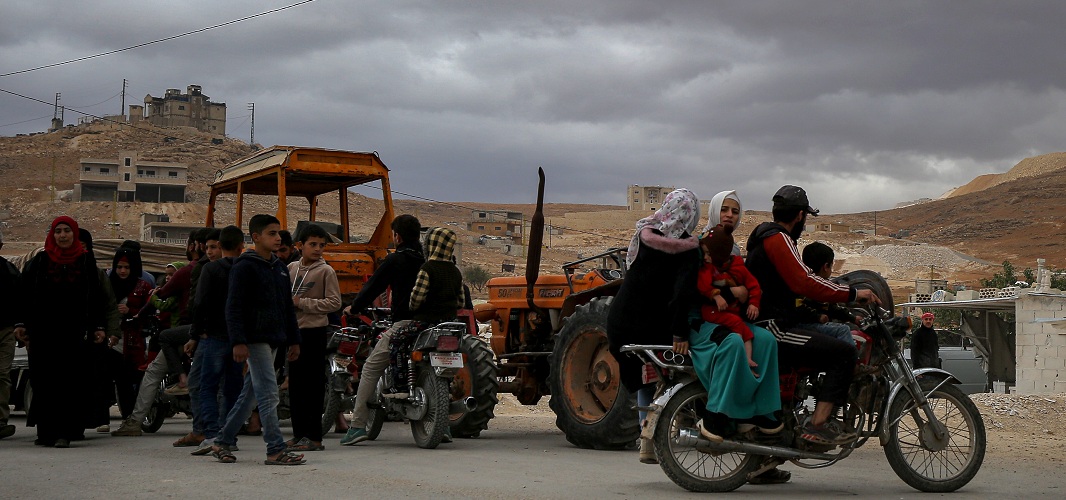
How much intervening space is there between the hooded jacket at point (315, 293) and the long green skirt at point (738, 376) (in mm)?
3747

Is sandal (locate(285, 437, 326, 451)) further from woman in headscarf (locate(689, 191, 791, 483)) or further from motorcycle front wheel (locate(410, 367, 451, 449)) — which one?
woman in headscarf (locate(689, 191, 791, 483))

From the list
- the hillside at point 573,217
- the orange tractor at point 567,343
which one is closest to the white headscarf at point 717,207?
the orange tractor at point 567,343

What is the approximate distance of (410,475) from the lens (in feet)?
24.1

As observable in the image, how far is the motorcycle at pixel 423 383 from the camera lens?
30.2ft

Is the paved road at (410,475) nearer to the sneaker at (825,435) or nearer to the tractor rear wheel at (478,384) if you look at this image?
the sneaker at (825,435)

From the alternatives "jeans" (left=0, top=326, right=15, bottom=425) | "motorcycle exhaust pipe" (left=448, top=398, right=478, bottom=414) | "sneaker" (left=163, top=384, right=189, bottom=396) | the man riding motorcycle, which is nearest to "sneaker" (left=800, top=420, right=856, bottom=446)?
the man riding motorcycle

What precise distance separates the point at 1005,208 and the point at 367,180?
129m

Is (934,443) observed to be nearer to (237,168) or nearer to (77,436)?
(77,436)

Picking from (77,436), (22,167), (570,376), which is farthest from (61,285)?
(22,167)

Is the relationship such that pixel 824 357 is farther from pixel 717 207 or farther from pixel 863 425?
pixel 717 207

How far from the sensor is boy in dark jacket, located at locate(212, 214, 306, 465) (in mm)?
7895

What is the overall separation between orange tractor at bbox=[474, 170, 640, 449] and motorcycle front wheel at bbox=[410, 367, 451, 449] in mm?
1178

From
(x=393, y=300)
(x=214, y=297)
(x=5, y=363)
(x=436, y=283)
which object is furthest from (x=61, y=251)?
(x=436, y=283)

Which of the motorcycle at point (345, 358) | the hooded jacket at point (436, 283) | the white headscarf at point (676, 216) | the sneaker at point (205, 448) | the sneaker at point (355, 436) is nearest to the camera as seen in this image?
the white headscarf at point (676, 216)
